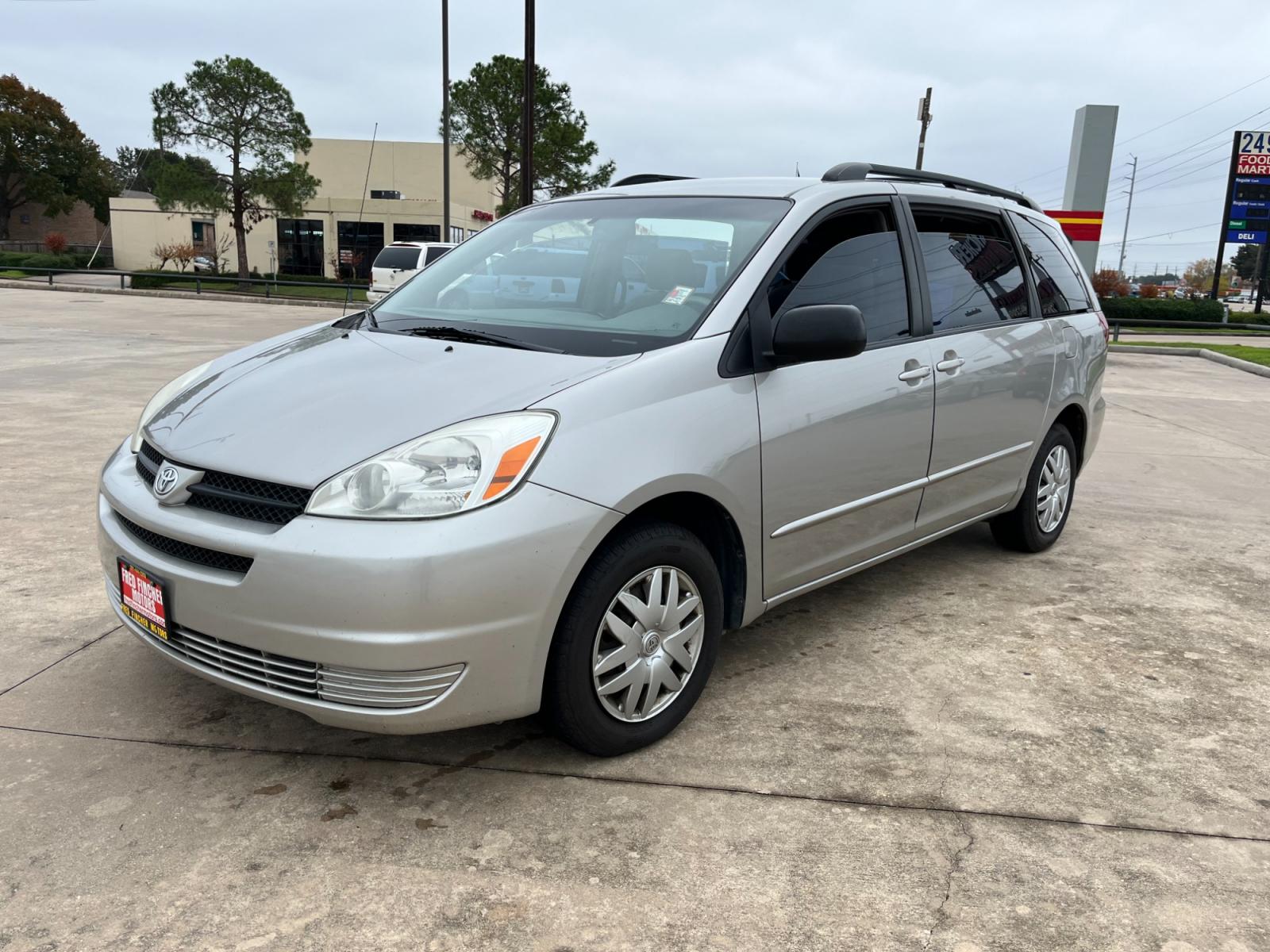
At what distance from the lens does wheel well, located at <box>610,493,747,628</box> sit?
9.68 feet

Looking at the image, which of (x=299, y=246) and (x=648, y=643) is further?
(x=299, y=246)

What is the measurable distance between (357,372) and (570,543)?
3.25 ft

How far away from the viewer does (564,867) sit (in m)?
2.50

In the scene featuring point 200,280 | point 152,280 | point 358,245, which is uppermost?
point 358,245

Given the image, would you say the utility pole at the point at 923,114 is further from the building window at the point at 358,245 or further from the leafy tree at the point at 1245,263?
the leafy tree at the point at 1245,263

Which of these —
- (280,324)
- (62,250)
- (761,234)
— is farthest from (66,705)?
(62,250)

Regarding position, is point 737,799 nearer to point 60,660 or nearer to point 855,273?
point 855,273

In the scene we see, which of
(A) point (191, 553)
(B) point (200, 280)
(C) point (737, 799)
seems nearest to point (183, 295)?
(B) point (200, 280)

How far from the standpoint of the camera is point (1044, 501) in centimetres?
518

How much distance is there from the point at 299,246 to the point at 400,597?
5076 centimetres

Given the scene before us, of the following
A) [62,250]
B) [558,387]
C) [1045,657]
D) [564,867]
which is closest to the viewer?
[564,867]

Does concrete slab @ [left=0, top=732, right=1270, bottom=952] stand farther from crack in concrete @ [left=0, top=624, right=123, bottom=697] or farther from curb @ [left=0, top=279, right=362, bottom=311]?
curb @ [left=0, top=279, right=362, bottom=311]

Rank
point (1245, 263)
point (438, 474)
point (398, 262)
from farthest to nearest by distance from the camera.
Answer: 1. point (1245, 263)
2. point (398, 262)
3. point (438, 474)

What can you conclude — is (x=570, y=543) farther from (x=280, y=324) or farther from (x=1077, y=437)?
(x=280, y=324)
